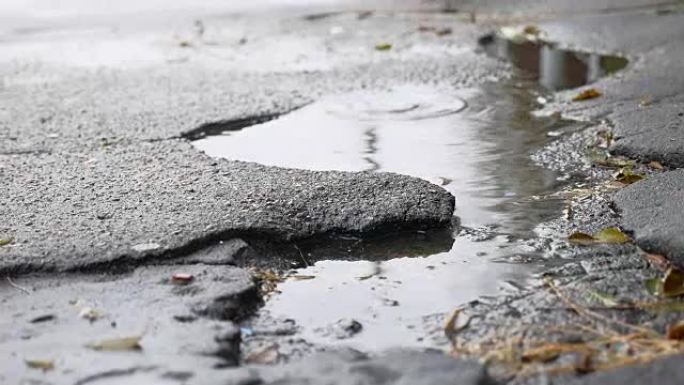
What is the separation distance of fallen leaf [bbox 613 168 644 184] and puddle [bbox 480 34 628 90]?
1737 millimetres

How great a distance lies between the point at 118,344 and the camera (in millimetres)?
2363

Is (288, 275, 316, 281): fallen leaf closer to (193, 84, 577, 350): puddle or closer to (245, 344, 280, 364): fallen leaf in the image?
(193, 84, 577, 350): puddle

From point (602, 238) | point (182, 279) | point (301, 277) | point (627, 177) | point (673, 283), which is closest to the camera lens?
point (673, 283)

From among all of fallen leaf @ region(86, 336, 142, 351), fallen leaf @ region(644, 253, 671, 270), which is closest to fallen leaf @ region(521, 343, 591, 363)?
fallen leaf @ region(644, 253, 671, 270)

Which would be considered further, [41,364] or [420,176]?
[420,176]

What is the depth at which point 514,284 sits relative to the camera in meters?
2.70

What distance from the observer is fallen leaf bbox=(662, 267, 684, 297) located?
255cm

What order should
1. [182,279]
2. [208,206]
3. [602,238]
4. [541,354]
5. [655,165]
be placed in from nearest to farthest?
[541,354], [182,279], [602,238], [208,206], [655,165]

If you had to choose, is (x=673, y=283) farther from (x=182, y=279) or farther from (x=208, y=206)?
(x=208, y=206)

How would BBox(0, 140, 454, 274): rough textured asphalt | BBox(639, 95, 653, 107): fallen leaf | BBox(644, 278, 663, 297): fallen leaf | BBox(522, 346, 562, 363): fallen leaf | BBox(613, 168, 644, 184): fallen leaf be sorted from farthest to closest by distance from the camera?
1. BBox(639, 95, 653, 107): fallen leaf
2. BBox(613, 168, 644, 184): fallen leaf
3. BBox(0, 140, 454, 274): rough textured asphalt
4. BBox(644, 278, 663, 297): fallen leaf
5. BBox(522, 346, 562, 363): fallen leaf

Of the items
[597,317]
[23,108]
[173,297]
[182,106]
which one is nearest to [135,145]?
[182,106]

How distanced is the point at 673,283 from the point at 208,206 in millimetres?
1428

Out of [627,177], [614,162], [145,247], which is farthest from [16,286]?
[614,162]

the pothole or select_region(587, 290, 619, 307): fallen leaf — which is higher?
select_region(587, 290, 619, 307): fallen leaf
